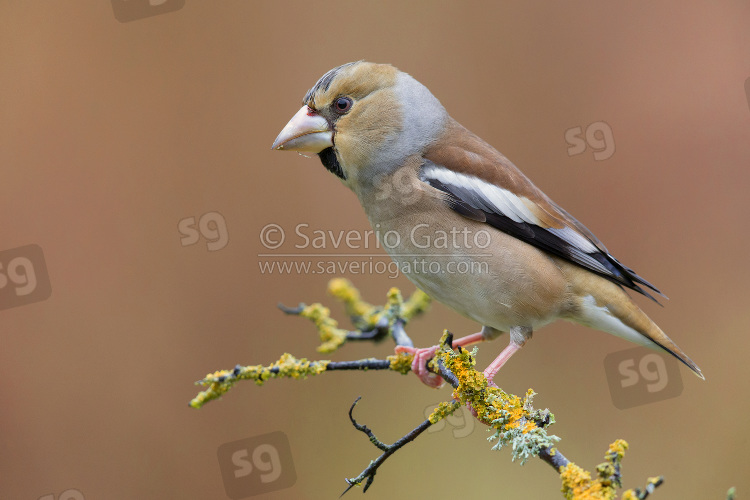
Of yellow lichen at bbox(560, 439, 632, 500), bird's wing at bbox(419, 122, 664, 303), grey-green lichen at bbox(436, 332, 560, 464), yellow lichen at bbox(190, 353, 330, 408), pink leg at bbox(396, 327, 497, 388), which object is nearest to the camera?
yellow lichen at bbox(560, 439, 632, 500)

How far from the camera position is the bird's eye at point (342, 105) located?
11.2ft

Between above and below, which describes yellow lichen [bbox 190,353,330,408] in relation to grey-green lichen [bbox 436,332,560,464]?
above

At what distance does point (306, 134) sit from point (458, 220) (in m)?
0.89

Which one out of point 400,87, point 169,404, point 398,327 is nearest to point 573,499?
point 398,327

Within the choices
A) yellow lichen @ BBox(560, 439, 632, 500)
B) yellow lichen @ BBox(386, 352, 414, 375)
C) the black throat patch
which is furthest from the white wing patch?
yellow lichen @ BBox(560, 439, 632, 500)

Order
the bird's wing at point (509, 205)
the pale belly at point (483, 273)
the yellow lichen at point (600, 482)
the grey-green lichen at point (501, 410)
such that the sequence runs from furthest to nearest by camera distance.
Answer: the bird's wing at point (509, 205) → the pale belly at point (483, 273) → the grey-green lichen at point (501, 410) → the yellow lichen at point (600, 482)

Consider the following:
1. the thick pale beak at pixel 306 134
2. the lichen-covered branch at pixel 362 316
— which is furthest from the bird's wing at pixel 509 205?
the lichen-covered branch at pixel 362 316

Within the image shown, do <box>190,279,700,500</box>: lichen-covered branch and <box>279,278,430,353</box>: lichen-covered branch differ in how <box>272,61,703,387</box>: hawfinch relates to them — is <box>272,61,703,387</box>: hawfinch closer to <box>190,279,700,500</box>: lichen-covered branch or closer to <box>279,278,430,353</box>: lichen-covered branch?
<box>279,278,430,353</box>: lichen-covered branch

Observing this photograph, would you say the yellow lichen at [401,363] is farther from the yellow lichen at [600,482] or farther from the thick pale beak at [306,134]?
the yellow lichen at [600,482]

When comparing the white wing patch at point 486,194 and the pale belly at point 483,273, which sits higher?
the white wing patch at point 486,194

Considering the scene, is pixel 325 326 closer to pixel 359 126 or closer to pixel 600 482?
pixel 359 126

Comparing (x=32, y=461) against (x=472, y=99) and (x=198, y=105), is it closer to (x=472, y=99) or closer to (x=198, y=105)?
(x=198, y=105)

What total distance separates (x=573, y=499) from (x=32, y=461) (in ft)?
11.9

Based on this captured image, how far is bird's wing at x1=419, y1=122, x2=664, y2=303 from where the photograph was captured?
326cm
